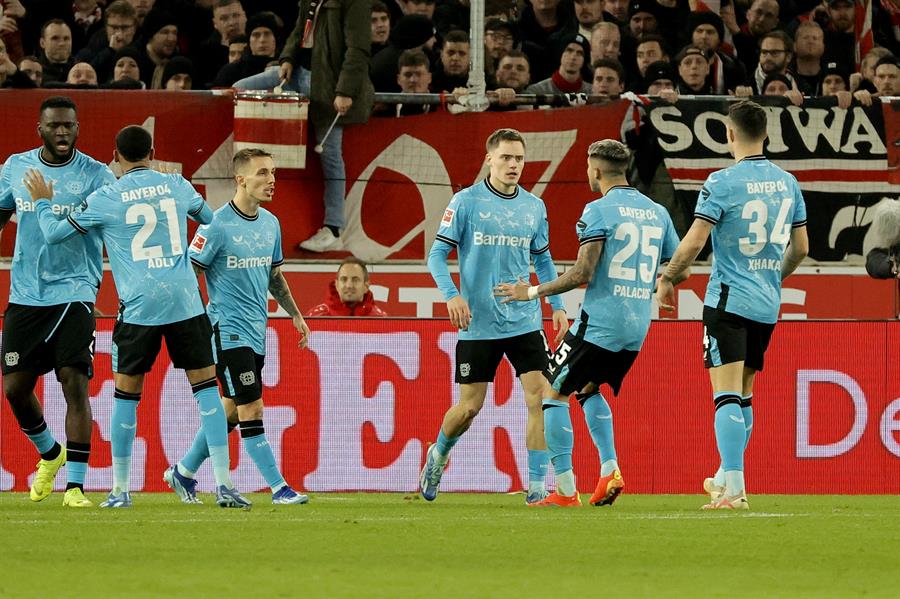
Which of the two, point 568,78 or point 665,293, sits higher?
point 568,78

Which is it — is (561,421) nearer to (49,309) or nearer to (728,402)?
(728,402)

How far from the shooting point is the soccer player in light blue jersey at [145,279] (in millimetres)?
9195

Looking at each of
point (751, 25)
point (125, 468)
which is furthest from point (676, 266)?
point (751, 25)

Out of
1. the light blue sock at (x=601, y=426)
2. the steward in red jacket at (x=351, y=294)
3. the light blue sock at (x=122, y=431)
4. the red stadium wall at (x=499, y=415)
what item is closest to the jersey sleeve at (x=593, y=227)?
the light blue sock at (x=601, y=426)

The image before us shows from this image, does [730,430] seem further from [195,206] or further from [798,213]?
[195,206]

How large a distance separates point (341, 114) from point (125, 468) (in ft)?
16.4

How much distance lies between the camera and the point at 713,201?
916 cm

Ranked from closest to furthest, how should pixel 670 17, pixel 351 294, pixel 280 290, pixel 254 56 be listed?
pixel 280 290
pixel 351 294
pixel 254 56
pixel 670 17

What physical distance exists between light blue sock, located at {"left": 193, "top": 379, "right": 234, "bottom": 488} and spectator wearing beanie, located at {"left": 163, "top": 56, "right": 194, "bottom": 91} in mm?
5944

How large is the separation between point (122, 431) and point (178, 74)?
6107 mm

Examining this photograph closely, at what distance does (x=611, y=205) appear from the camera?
9484mm

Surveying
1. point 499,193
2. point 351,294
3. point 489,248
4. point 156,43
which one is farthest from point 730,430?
point 156,43

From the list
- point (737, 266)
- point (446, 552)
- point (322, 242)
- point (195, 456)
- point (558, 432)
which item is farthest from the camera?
point (322, 242)

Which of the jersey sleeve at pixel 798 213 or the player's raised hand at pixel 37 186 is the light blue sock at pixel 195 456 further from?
the jersey sleeve at pixel 798 213
